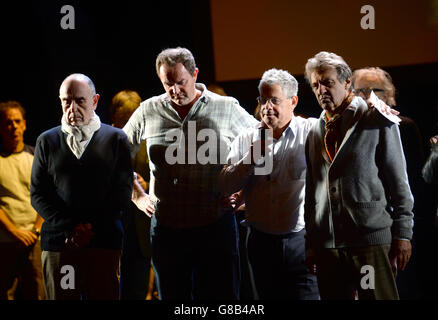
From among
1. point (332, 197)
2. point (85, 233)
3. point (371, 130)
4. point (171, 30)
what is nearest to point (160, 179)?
point (85, 233)

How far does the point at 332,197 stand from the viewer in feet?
7.48

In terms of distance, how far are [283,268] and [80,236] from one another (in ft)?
3.12

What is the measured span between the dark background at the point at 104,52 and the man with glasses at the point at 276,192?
5.08ft

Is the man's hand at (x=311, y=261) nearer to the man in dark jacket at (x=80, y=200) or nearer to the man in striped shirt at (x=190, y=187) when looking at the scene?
the man in striped shirt at (x=190, y=187)

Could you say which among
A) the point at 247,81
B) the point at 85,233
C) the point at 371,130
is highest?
the point at 247,81

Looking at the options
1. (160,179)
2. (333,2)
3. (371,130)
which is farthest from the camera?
(333,2)

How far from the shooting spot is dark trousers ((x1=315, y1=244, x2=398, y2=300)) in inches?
86.3

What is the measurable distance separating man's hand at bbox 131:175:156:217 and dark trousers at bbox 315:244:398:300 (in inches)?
35.2

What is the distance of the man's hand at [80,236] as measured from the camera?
249 cm

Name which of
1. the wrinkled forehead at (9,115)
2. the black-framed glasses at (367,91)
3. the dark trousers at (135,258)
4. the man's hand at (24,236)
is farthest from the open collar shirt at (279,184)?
the wrinkled forehead at (9,115)

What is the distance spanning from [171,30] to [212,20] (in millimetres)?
349

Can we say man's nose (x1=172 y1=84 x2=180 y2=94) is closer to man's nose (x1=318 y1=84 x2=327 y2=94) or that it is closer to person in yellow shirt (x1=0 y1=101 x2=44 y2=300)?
man's nose (x1=318 y1=84 x2=327 y2=94)

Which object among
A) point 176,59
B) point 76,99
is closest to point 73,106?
point 76,99

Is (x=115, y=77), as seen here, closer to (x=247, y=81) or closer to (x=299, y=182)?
(x=247, y=81)
